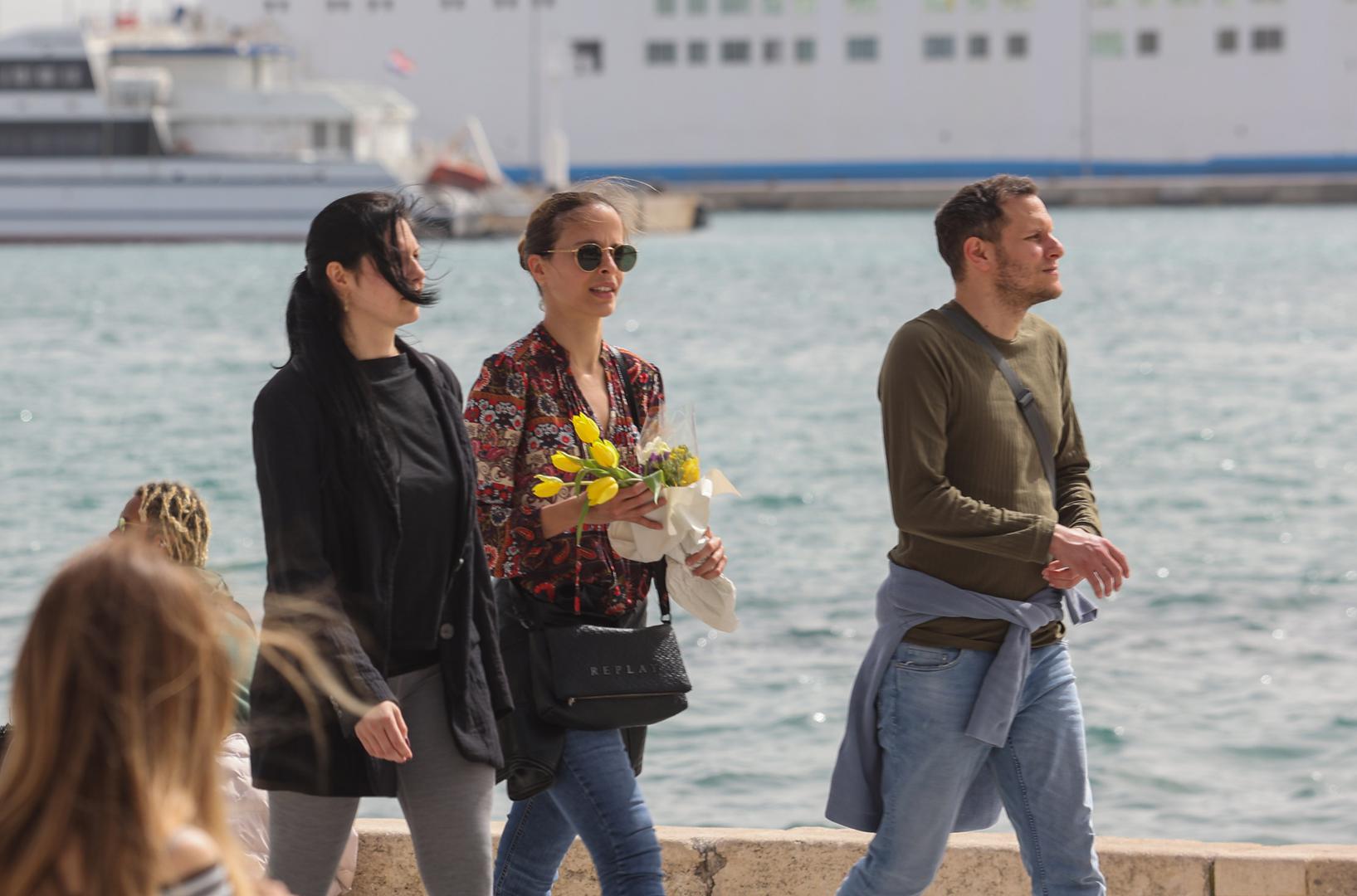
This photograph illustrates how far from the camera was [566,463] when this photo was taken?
3471 mm

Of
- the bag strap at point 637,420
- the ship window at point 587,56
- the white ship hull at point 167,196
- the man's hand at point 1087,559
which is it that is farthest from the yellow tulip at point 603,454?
the ship window at point 587,56

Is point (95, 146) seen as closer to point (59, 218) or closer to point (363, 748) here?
point (59, 218)

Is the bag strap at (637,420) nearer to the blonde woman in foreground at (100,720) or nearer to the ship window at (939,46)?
the blonde woman in foreground at (100,720)

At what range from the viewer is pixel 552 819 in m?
3.72

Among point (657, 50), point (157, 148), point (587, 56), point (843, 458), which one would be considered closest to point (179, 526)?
point (843, 458)

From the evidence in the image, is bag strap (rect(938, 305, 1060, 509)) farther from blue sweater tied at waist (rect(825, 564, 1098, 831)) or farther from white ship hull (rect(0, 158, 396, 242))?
white ship hull (rect(0, 158, 396, 242))

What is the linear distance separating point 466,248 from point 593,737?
51054mm

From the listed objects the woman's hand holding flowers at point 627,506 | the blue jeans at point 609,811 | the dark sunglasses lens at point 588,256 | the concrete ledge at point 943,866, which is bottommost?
the concrete ledge at point 943,866

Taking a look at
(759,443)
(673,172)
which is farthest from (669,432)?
(673,172)

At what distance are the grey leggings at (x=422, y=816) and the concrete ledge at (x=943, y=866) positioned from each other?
111 cm

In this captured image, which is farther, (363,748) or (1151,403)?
(1151,403)

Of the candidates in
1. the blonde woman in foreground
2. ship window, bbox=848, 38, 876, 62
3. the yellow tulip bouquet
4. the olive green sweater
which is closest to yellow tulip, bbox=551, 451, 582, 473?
the yellow tulip bouquet

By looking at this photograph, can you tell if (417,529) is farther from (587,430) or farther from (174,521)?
(174,521)

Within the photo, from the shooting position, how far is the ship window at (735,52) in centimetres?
7294
